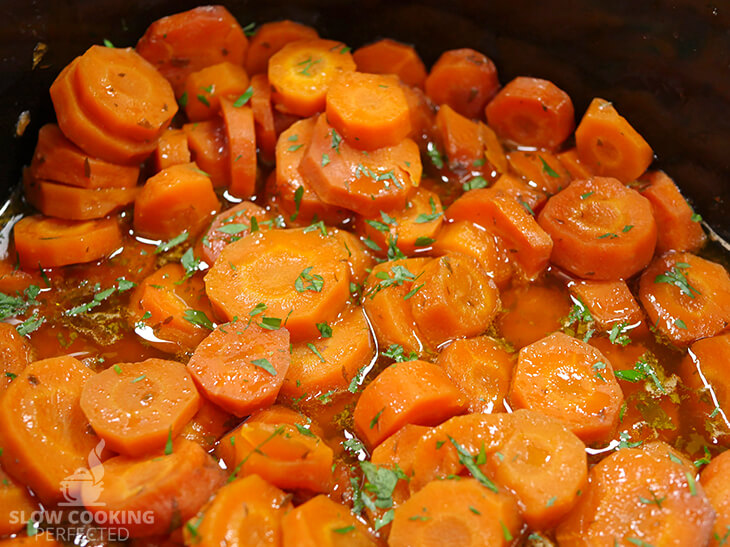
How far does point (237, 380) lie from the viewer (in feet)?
7.67

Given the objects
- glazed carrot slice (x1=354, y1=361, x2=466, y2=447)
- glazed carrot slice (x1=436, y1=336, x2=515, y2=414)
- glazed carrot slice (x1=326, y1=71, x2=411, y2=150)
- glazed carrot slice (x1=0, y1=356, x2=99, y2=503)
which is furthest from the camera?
glazed carrot slice (x1=326, y1=71, x2=411, y2=150)

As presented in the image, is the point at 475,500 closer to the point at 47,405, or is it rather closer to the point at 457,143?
the point at 47,405

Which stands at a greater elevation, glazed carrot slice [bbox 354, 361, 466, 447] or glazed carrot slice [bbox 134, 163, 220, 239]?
glazed carrot slice [bbox 134, 163, 220, 239]

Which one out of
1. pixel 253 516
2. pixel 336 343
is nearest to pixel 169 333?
pixel 336 343

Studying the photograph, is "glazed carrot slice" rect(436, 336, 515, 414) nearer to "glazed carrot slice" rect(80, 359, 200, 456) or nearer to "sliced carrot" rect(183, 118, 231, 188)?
"glazed carrot slice" rect(80, 359, 200, 456)

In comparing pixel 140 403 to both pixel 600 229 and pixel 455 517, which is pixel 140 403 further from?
pixel 600 229

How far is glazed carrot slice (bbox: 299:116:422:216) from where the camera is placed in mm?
2826

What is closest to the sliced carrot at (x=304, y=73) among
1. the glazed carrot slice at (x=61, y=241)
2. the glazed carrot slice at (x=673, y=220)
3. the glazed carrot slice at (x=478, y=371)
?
the glazed carrot slice at (x=61, y=241)

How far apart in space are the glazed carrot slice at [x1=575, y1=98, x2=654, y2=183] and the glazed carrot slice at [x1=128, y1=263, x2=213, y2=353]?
1.67 m

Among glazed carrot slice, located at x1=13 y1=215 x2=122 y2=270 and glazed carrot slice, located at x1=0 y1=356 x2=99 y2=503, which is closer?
glazed carrot slice, located at x1=0 y1=356 x2=99 y2=503

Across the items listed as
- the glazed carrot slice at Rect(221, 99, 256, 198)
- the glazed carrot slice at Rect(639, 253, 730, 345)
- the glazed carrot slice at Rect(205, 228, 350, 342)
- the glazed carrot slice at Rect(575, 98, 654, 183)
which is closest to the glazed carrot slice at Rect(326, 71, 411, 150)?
the glazed carrot slice at Rect(221, 99, 256, 198)

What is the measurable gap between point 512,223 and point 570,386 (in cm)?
65

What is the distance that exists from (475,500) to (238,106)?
1.83 m

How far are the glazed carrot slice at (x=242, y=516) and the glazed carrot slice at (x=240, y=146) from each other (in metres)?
1.30
